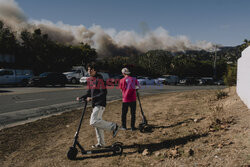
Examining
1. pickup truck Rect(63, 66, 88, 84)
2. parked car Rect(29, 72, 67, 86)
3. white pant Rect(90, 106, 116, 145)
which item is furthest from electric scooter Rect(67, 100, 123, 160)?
pickup truck Rect(63, 66, 88, 84)

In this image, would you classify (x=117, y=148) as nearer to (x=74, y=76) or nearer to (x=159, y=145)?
(x=159, y=145)

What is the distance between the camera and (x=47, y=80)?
23203mm

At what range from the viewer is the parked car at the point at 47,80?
22.3 meters

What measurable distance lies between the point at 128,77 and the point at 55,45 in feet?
121

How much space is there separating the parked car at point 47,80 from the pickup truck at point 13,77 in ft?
4.44

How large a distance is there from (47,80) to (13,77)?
333 cm

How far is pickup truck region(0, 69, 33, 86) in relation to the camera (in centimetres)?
2167

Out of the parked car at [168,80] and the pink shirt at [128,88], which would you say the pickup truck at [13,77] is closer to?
the pink shirt at [128,88]

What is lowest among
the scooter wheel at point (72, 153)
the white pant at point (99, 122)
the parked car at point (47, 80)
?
the scooter wheel at point (72, 153)

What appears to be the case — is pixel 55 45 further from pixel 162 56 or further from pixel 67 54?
pixel 162 56

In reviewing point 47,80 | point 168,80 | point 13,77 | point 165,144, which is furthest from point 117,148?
point 168,80

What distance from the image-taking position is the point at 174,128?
18.8 ft

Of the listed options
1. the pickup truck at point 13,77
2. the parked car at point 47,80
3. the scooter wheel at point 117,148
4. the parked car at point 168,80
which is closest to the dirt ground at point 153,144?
the scooter wheel at point 117,148

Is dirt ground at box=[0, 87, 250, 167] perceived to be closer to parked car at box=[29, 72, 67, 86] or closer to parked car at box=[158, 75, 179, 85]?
parked car at box=[29, 72, 67, 86]
